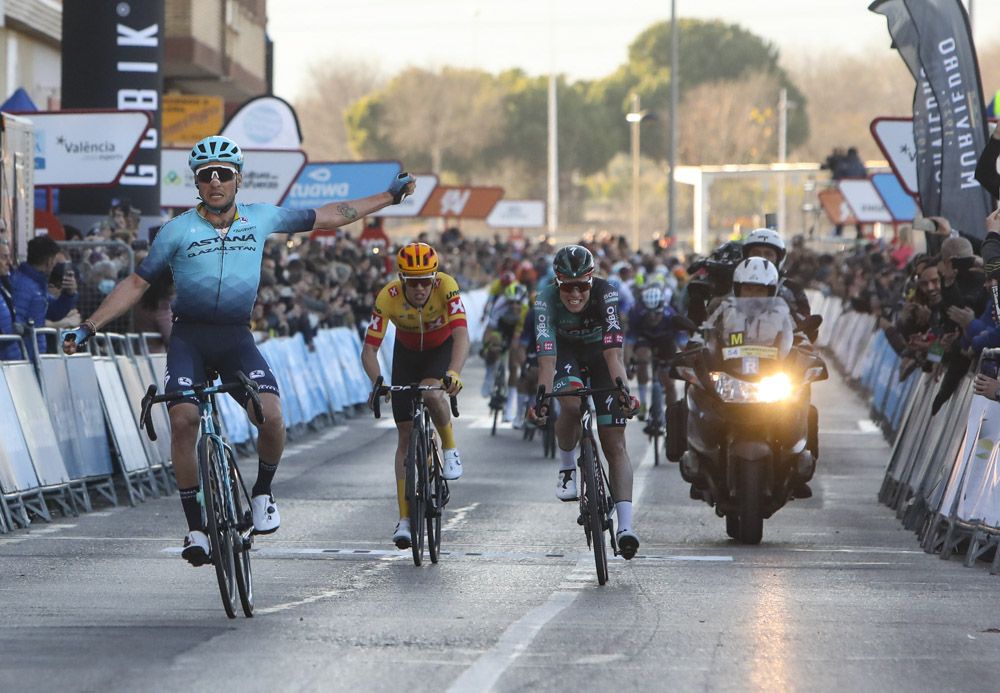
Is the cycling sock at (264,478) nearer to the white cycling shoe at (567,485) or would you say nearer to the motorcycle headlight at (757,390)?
the white cycling shoe at (567,485)

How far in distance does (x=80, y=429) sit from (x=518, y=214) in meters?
53.9

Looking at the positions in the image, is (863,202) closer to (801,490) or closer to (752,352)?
(801,490)

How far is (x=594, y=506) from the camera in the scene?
439 inches

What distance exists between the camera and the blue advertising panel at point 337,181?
28188 mm

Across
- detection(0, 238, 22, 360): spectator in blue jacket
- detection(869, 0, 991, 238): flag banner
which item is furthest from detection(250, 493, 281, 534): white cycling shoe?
detection(869, 0, 991, 238): flag banner

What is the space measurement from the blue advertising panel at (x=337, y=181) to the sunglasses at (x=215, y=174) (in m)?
18.1

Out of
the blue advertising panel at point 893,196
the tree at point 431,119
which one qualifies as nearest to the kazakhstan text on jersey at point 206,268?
the blue advertising panel at point 893,196

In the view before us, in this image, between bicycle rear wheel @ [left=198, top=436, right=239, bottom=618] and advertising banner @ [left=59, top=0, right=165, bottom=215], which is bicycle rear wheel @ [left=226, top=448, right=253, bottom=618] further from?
advertising banner @ [left=59, top=0, right=165, bottom=215]

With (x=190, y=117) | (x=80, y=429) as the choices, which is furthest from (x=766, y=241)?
(x=190, y=117)

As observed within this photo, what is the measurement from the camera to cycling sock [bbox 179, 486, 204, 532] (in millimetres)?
9531

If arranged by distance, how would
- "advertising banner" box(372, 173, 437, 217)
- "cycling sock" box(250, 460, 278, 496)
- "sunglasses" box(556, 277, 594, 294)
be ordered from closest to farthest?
"cycling sock" box(250, 460, 278, 496), "sunglasses" box(556, 277, 594, 294), "advertising banner" box(372, 173, 437, 217)

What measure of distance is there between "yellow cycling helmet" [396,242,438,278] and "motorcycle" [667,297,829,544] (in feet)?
7.34

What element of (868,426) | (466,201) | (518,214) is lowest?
(868,426)

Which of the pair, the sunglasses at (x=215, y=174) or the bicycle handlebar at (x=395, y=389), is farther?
the bicycle handlebar at (x=395, y=389)
